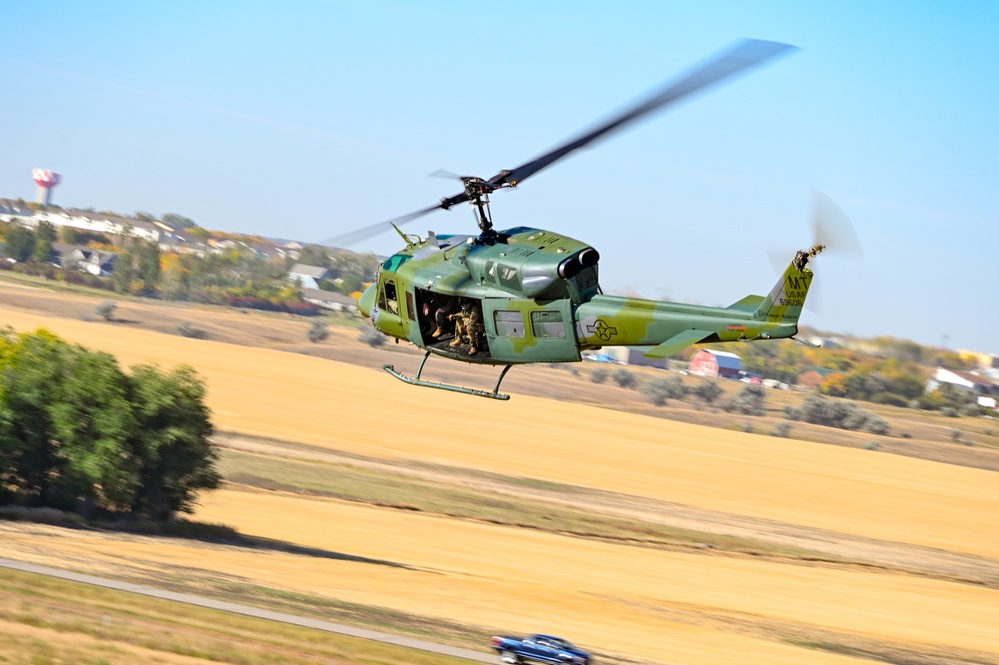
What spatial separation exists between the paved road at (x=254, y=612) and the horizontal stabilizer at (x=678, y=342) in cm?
1189

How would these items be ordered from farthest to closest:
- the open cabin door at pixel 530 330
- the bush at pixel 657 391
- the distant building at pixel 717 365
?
the distant building at pixel 717 365
the bush at pixel 657 391
the open cabin door at pixel 530 330

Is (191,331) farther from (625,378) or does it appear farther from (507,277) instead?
(507,277)

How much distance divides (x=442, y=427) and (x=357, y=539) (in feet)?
130

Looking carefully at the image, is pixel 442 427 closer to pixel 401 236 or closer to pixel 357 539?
pixel 357 539

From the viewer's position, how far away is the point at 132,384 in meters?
49.6

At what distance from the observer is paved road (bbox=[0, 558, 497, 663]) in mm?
31703

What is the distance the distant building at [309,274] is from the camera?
308 ft

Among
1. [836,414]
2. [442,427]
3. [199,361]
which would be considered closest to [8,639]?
[442,427]

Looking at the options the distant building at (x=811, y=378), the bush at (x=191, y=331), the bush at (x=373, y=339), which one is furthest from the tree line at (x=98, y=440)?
the bush at (x=373, y=339)

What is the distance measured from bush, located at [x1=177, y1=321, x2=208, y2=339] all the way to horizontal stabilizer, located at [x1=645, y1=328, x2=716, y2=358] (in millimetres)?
102067

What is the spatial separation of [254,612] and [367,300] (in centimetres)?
1054

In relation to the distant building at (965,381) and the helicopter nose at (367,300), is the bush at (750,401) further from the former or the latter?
the helicopter nose at (367,300)

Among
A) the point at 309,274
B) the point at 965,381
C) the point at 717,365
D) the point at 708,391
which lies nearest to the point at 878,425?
the point at 708,391

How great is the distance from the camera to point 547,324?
24.7m
